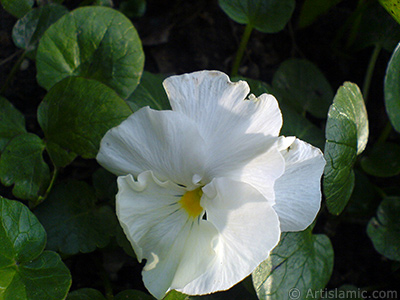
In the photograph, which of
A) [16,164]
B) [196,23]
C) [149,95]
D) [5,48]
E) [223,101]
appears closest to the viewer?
[223,101]

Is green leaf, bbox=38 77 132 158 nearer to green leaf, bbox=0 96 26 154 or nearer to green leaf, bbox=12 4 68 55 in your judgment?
green leaf, bbox=0 96 26 154

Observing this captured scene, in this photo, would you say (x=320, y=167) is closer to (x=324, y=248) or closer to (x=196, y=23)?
(x=324, y=248)

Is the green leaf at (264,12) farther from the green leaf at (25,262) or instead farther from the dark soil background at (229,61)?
the green leaf at (25,262)

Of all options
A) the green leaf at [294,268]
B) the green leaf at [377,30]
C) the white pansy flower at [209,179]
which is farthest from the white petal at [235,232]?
the green leaf at [377,30]

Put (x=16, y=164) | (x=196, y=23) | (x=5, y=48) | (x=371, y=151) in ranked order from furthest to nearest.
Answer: (x=196, y=23) < (x=371, y=151) < (x=5, y=48) < (x=16, y=164)

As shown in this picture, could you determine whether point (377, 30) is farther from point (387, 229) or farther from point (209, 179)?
point (209, 179)

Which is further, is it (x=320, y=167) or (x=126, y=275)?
(x=126, y=275)

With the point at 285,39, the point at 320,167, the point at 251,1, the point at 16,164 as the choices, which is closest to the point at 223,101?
the point at 320,167
